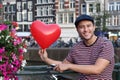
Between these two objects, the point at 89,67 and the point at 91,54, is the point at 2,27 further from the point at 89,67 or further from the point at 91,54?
the point at 89,67

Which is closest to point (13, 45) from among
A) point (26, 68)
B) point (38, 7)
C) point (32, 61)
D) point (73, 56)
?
point (26, 68)

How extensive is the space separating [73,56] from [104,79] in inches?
14.7

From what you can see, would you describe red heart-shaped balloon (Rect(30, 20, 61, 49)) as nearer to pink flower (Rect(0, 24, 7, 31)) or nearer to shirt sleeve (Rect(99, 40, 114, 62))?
shirt sleeve (Rect(99, 40, 114, 62))

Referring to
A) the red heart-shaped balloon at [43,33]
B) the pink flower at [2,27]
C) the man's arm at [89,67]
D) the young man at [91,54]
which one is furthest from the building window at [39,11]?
the man's arm at [89,67]

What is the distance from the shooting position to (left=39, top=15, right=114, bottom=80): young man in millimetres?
2969

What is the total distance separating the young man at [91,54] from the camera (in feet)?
9.74

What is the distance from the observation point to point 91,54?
3152 millimetres

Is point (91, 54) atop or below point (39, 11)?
atop

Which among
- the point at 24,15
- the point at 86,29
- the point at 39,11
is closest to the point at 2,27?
the point at 86,29

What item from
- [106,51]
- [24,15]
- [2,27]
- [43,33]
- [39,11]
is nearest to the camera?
[106,51]

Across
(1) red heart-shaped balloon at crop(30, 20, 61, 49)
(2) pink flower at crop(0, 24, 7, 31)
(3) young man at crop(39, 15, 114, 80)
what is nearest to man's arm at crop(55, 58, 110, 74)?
(3) young man at crop(39, 15, 114, 80)

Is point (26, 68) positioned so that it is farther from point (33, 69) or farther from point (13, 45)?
point (13, 45)

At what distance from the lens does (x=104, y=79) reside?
3082mm

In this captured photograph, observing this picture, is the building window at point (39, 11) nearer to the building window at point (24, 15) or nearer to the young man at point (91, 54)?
the building window at point (24, 15)
